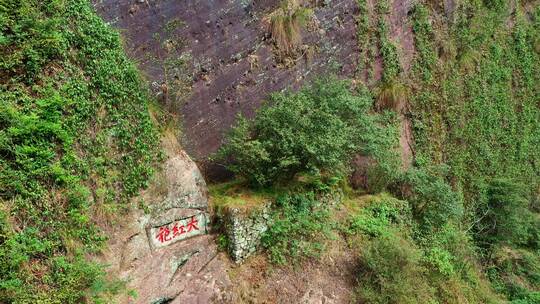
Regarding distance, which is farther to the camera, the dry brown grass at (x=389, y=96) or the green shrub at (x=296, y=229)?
the dry brown grass at (x=389, y=96)

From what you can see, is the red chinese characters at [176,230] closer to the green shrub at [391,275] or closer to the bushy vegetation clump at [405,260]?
the bushy vegetation clump at [405,260]

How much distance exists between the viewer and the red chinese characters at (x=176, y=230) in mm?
4766

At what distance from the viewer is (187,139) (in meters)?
5.92

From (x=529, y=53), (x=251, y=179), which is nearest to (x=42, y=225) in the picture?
(x=251, y=179)

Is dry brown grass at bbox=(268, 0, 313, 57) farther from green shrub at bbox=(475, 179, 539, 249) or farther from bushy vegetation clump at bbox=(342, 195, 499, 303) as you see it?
green shrub at bbox=(475, 179, 539, 249)

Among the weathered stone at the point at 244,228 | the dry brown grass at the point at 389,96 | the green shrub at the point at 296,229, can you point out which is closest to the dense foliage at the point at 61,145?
the weathered stone at the point at 244,228

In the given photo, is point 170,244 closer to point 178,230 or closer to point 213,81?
point 178,230

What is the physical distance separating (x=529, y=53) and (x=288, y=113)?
364 inches

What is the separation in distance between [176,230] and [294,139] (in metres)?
1.86

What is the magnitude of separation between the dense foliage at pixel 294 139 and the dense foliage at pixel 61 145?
1319 millimetres

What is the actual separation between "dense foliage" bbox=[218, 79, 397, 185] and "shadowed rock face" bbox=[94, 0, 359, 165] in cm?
61

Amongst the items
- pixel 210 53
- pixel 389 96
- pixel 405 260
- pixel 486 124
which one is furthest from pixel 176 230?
pixel 486 124

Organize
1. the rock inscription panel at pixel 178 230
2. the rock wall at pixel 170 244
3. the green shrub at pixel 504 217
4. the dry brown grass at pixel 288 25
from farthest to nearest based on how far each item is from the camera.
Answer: the green shrub at pixel 504 217, the dry brown grass at pixel 288 25, the rock inscription panel at pixel 178 230, the rock wall at pixel 170 244

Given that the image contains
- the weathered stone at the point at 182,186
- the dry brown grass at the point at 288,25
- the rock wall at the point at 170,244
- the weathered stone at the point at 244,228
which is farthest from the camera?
the dry brown grass at the point at 288,25
